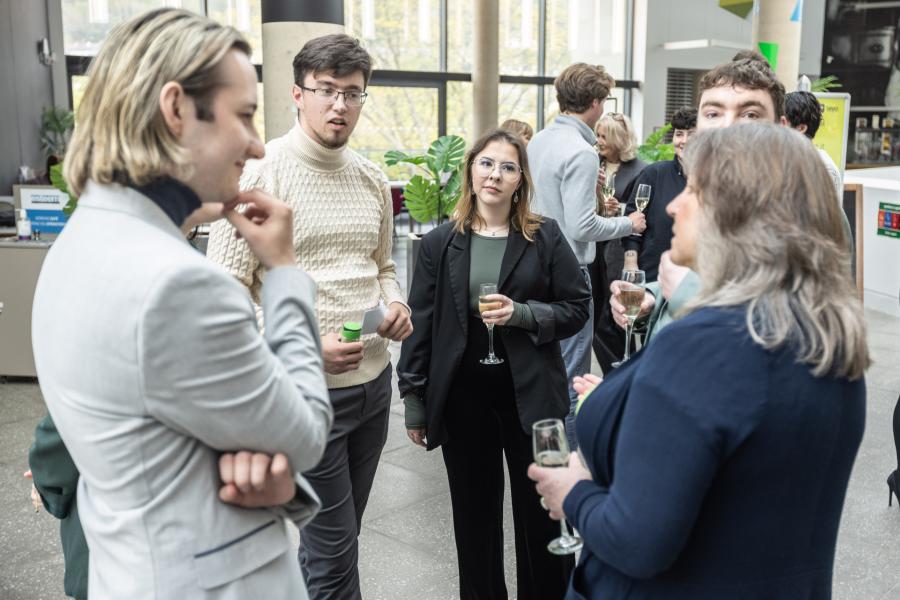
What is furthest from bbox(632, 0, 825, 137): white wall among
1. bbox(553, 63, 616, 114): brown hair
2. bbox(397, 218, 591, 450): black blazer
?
bbox(397, 218, 591, 450): black blazer

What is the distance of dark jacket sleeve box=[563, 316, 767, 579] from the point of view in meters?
1.34

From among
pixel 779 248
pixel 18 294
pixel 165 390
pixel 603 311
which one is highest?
pixel 779 248

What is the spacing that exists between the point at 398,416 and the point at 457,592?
2410mm

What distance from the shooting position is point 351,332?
2.33 m

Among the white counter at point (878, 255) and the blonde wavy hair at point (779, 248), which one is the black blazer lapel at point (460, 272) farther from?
the white counter at point (878, 255)

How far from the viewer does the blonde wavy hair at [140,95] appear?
1.27m

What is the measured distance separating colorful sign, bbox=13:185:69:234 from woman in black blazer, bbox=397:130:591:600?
4.51m

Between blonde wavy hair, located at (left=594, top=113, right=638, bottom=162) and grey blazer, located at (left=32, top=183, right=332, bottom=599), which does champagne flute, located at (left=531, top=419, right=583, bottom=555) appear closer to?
grey blazer, located at (left=32, top=183, right=332, bottom=599)

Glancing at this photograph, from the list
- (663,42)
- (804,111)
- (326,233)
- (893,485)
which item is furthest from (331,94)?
(663,42)

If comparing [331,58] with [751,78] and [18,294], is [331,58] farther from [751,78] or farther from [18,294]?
[18,294]

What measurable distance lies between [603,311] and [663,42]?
1519 centimetres

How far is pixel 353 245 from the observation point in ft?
8.73

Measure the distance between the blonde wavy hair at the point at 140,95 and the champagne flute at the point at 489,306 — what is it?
1.64m

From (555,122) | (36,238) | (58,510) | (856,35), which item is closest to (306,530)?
(58,510)
